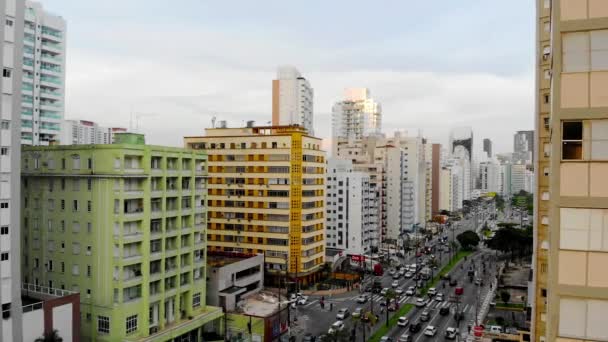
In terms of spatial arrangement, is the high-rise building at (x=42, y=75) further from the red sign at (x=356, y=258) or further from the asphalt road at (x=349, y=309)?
the red sign at (x=356, y=258)

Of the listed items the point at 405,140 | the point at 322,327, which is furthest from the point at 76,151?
the point at 405,140

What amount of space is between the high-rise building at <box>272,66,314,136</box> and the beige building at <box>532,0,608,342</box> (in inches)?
5968

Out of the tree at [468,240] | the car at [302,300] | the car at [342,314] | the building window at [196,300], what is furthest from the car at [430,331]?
the tree at [468,240]

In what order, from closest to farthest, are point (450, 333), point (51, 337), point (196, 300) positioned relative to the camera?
point (51, 337), point (196, 300), point (450, 333)

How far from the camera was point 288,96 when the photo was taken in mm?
163250

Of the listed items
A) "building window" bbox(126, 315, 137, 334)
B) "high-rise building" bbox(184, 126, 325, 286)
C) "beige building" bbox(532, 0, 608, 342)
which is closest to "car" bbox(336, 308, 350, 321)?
"high-rise building" bbox(184, 126, 325, 286)

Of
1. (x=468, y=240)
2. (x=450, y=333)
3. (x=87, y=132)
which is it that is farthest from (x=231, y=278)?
(x=87, y=132)

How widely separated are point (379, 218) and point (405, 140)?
136 ft

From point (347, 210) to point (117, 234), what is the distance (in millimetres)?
68519

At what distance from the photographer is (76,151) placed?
48812 mm

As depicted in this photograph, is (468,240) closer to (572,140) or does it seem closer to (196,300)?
(196,300)

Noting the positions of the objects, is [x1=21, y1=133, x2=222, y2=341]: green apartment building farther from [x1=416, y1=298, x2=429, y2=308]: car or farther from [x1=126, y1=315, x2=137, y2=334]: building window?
[x1=416, y1=298, x2=429, y2=308]: car

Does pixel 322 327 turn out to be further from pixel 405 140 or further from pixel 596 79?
pixel 405 140

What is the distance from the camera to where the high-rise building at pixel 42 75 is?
9162cm
